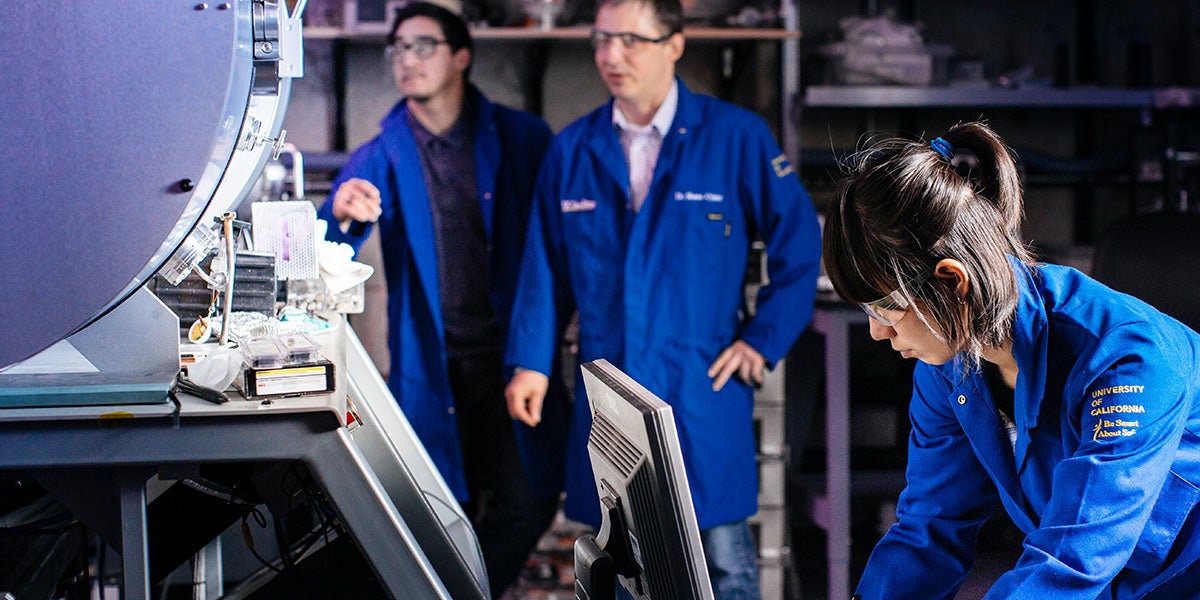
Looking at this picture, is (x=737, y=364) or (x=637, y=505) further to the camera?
(x=737, y=364)

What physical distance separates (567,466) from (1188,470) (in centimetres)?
153

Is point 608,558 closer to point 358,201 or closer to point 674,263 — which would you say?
point 674,263

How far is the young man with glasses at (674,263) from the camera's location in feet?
7.86

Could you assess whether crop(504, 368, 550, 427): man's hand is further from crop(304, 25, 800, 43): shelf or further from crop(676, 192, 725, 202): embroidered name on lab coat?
crop(304, 25, 800, 43): shelf

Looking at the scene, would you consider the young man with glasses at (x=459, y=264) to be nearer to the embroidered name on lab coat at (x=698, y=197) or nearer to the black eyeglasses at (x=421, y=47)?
the black eyeglasses at (x=421, y=47)

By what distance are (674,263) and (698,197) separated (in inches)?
6.2

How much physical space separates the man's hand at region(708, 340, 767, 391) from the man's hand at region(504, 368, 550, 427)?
0.38 m

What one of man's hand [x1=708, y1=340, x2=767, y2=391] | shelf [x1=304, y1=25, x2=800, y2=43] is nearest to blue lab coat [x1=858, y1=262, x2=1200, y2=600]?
man's hand [x1=708, y1=340, x2=767, y2=391]

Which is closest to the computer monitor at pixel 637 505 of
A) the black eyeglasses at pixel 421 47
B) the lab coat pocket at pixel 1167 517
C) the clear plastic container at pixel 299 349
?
the clear plastic container at pixel 299 349

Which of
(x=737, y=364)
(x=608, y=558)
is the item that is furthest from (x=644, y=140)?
(x=608, y=558)

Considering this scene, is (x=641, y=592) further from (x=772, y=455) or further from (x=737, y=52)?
(x=737, y=52)

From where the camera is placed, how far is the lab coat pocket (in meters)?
1.15

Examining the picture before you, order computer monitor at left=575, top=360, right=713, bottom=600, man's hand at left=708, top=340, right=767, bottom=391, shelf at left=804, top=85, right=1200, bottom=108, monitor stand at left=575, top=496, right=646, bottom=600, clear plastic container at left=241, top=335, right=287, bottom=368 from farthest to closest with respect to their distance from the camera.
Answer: shelf at left=804, top=85, right=1200, bottom=108 < man's hand at left=708, top=340, right=767, bottom=391 < clear plastic container at left=241, top=335, right=287, bottom=368 < monitor stand at left=575, top=496, right=646, bottom=600 < computer monitor at left=575, top=360, right=713, bottom=600

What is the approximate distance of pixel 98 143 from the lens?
1.04m
